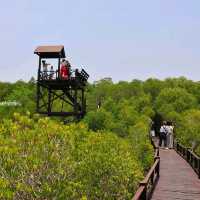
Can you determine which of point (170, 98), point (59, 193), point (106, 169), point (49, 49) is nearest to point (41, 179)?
point (59, 193)

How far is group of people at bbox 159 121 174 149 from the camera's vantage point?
3416 centimetres

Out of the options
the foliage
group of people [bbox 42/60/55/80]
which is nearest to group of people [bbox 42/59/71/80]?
group of people [bbox 42/60/55/80]

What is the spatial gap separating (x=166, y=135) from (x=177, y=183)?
1571 cm

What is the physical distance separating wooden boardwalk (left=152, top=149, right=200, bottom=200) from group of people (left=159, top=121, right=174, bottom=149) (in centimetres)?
628

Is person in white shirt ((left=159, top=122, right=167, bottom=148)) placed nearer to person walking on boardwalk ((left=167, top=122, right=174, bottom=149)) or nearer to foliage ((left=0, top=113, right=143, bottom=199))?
person walking on boardwalk ((left=167, top=122, right=174, bottom=149))

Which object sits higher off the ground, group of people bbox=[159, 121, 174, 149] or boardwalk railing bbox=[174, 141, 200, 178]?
group of people bbox=[159, 121, 174, 149]

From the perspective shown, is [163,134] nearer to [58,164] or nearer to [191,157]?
[191,157]

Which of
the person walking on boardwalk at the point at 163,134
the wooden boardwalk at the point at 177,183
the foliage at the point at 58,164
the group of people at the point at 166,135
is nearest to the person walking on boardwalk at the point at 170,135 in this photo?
the group of people at the point at 166,135

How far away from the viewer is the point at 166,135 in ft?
114

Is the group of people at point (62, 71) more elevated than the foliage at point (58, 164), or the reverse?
the group of people at point (62, 71)

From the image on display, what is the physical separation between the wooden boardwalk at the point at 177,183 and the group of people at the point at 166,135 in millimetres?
6284

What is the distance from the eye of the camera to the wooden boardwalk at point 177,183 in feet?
53.5

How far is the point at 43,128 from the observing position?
55.2 feet

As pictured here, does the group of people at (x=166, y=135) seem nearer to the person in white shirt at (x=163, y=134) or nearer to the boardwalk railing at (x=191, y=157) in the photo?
the person in white shirt at (x=163, y=134)
